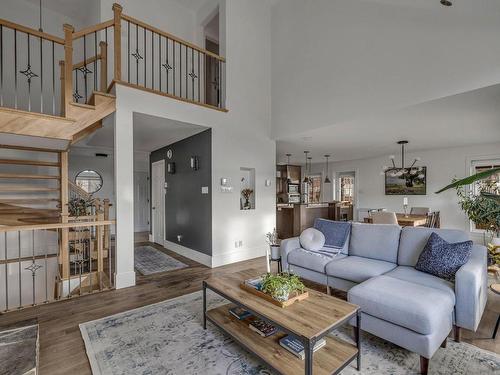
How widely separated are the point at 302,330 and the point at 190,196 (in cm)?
390

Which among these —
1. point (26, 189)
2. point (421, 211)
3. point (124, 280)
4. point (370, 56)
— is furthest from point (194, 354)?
point (421, 211)

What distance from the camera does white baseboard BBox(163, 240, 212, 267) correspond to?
4605mm

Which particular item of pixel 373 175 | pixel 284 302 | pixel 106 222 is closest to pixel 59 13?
pixel 106 222

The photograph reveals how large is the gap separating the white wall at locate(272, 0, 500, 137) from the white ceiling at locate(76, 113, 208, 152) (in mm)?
1909

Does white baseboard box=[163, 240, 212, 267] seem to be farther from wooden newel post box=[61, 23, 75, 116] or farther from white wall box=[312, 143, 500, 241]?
white wall box=[312, 143, 500, 241]

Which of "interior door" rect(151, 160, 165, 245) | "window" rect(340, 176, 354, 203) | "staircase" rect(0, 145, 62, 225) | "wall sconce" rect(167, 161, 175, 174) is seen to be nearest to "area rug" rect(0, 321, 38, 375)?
"staircase" rect(0, 145, 62, 225)

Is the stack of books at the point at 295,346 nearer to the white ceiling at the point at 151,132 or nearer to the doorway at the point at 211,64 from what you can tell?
the white ceiling at the point at 151,132

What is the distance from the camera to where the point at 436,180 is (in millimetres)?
7055

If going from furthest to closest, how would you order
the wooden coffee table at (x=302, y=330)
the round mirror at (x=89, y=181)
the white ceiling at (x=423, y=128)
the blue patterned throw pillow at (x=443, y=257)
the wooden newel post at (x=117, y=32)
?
the round mirror at (x=89, y=181), the wooden newel post at (x=117, y=32), the white ceiling at (x=423, y=128), the blue patterned throw pillow at (x=443, y=257), the wooden coffee table at (x=302, y=330)

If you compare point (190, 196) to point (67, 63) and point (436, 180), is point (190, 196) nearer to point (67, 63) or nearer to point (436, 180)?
point (67, 63)

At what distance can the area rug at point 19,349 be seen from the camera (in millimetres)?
1679

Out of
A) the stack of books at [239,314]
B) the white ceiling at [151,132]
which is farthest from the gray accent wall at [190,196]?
the stack of books at [239,314]

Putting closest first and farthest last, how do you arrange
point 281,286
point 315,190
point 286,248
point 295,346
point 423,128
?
point 295,346
point 281,286
point 286,248
point 423,128
point 315,190

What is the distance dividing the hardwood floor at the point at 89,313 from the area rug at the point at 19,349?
0.20 metres
